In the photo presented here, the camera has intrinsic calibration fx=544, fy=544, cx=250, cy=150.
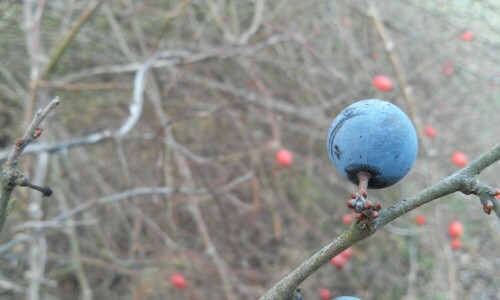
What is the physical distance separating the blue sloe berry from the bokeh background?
6.22 ft

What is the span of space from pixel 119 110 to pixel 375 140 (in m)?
2.64

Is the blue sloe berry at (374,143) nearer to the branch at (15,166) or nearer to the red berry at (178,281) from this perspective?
the branch at (15,166)

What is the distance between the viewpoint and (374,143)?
81 centimetres

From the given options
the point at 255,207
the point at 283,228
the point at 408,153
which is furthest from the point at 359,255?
the point at 408,153

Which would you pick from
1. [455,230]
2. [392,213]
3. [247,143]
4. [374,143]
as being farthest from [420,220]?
[392,213]

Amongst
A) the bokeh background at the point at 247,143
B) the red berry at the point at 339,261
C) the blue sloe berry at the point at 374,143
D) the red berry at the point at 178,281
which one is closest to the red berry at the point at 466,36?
the bokeh background at the point at 247,143

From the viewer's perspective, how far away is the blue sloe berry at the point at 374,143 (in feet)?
2.63

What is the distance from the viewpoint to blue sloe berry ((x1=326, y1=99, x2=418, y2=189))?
800 millimetres

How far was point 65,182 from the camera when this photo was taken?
3.02m

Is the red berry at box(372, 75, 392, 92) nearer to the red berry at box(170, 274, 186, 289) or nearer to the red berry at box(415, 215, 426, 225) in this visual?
the red berry at box(415, 215, 426, 225)

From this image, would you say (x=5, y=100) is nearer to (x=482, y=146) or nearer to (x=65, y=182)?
(x=65, y=182)

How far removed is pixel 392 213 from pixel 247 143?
257 centimetres

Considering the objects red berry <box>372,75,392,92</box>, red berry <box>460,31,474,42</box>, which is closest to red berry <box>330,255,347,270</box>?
red berry <box>372,75,392,92</box>

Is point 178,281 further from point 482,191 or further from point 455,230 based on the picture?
point 482,191
